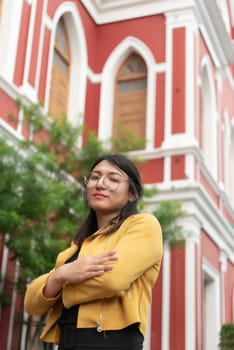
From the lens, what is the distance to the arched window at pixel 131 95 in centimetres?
1101

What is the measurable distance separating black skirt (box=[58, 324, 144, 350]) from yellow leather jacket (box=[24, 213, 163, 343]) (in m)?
0.02

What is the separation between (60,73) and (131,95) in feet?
5.31

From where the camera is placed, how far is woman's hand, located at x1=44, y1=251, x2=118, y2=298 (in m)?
1.78

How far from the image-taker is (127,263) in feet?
5.89

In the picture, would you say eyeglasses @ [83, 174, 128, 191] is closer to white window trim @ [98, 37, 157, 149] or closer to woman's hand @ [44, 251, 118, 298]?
woman's hand @ [44, 251, 118, 298]

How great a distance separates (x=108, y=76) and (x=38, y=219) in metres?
5.99

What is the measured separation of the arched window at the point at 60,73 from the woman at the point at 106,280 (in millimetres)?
7791

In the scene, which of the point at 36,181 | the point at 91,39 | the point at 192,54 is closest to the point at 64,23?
the point at 91,39

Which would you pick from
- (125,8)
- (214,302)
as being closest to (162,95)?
(125,8)

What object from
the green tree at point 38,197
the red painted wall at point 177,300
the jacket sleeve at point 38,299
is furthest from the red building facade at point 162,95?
the jacket sleeve at point 38,299

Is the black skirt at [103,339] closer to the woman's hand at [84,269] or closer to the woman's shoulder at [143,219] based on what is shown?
the woman's hand at [84,269]

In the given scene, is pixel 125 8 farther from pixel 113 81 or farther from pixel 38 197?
pixel 38 197

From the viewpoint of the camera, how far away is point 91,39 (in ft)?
37.1

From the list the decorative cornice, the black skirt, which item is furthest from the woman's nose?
the decorative cornice
